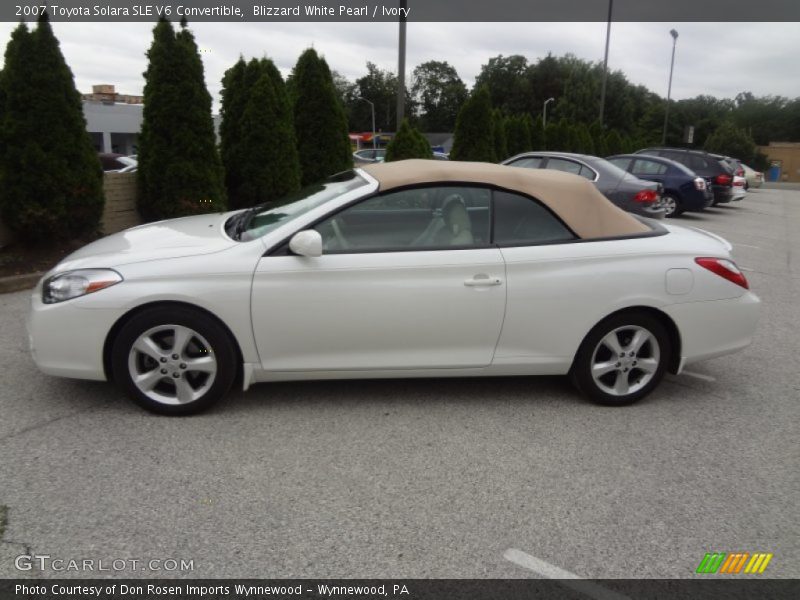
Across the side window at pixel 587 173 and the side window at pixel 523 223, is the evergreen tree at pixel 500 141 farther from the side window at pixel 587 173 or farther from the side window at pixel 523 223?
the side window at pixel 523 223

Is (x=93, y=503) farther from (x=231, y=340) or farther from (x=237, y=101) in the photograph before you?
(x=237, y=101)

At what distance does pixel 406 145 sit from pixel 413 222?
32.3 feet

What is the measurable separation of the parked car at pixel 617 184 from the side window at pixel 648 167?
17.5ft

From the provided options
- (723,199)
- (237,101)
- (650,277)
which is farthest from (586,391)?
(723,199)

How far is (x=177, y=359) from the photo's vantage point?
4031mm

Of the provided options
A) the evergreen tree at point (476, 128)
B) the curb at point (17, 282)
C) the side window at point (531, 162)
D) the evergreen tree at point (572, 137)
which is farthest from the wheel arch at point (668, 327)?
the evergreen tree at point (572, 137)

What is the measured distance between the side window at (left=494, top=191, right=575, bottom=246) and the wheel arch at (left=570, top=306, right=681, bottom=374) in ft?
1.85

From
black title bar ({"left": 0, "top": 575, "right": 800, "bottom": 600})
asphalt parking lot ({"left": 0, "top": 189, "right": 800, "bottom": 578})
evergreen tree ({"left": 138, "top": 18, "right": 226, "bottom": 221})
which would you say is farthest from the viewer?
evergreen tree ({"left": 138, "top": 18, "right": 226, "bottom": 221})

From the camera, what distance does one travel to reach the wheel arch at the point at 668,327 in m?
4.43

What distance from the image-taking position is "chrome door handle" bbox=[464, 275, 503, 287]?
13.8 feet

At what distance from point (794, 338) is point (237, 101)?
8142mm

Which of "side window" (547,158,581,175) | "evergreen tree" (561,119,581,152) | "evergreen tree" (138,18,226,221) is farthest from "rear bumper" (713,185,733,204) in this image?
"evergreen tree" (138,18,226,221)

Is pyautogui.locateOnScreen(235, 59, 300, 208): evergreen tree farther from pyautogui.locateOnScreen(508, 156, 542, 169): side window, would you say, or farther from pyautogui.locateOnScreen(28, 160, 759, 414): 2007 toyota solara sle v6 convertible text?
Answer: pyautogui.locateOnScreen(28, 160, 759, 414): 2007 toyota solara sle v6 convertible text

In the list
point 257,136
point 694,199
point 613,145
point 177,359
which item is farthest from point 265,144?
point 613,145
